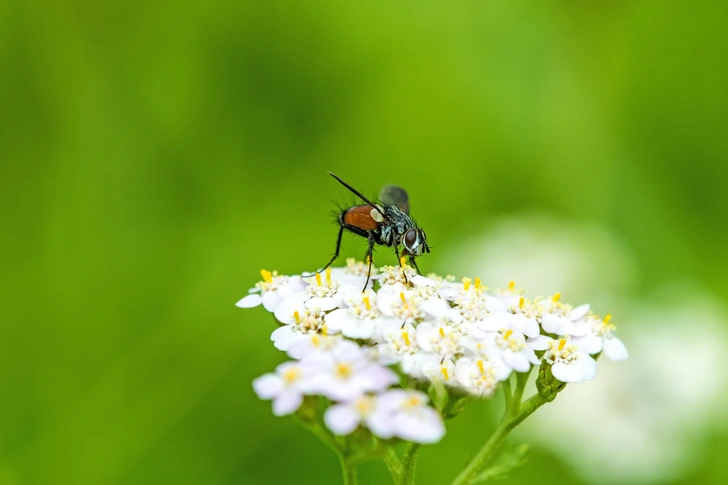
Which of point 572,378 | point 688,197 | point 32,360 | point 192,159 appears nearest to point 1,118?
point 192,159

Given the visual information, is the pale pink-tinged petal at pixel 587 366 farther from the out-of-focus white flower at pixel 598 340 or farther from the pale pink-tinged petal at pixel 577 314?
the pale pink-tinged petal at pixel 577 314

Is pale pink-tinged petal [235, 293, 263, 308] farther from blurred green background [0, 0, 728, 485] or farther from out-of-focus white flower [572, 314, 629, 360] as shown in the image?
blurred green background [0, 0, 728, 485]

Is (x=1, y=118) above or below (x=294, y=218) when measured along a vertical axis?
below

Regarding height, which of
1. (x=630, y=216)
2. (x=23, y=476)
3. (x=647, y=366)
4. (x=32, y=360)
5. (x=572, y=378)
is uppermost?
(x=630, y=216)

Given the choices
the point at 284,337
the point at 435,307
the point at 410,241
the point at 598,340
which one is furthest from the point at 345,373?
the point at 598,340

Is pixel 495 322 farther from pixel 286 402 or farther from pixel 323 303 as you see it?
pixel 286 402

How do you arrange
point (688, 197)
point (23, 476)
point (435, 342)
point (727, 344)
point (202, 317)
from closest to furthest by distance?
point (435, 342), point (23, 476), point (202, 317), point (727, 344), point (688, 197)

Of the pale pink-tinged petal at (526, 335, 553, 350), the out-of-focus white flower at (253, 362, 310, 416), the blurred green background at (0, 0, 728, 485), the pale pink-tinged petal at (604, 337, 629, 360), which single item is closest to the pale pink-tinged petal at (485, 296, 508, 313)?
the pale pink-tinged petal at (526, 335, 553, 350)

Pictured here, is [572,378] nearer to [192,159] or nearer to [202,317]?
[202,317]
